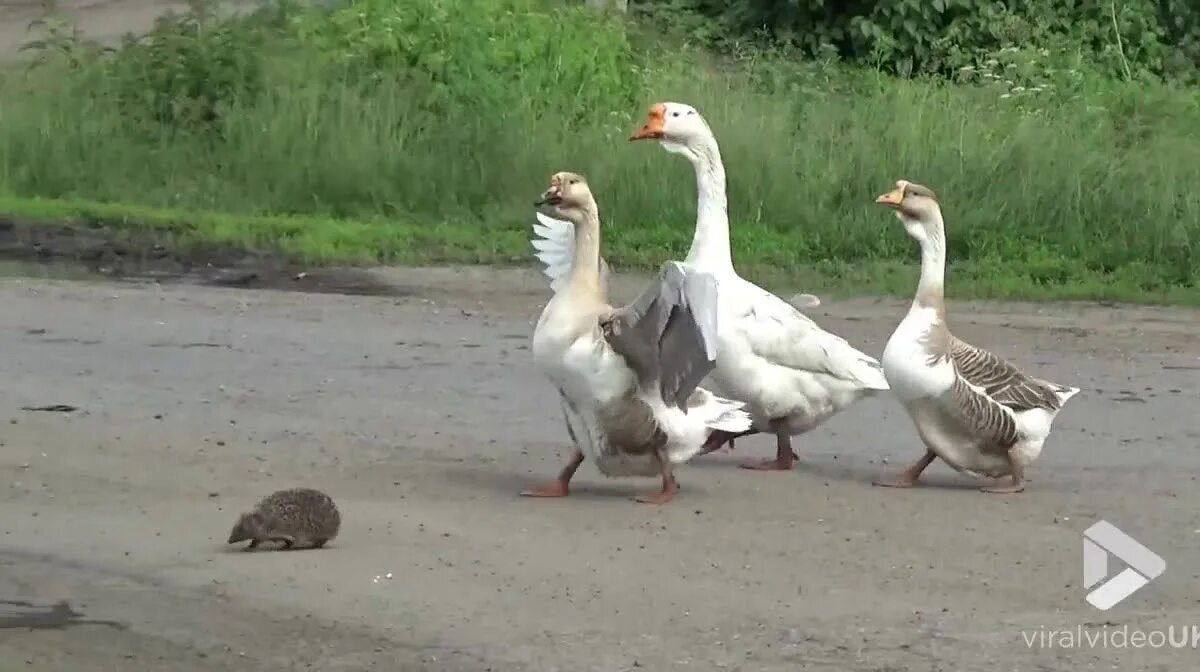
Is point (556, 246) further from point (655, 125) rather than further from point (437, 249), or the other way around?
point (437, 249)

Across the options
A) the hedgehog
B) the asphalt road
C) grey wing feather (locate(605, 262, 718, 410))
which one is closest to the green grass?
the asphalt road

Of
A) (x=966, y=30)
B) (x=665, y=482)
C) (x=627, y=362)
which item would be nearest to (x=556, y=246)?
(x=627, y=362)

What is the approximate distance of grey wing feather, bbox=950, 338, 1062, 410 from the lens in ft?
28.9

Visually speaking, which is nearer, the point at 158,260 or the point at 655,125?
the point at 655,125

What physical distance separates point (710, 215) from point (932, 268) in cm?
111

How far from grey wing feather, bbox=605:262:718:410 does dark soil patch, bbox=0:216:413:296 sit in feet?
21.3

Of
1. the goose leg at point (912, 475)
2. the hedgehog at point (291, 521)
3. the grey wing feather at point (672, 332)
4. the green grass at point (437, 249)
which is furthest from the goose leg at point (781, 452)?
the green grass at point (437, 249)

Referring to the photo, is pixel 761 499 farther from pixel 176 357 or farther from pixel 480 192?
pixel 480 192

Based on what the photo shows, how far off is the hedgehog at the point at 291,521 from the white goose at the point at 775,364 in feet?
7.46

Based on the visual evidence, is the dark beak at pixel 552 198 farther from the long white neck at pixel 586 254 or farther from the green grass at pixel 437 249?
the green grass at pixel 437 249

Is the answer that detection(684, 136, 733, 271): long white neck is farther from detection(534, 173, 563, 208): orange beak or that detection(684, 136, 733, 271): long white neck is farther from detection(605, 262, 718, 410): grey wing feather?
detection(605, 262, 718, 410): grey wing feather

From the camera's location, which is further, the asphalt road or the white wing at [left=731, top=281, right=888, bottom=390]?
the white wing at [left=731, top=281, right=888, bottom=390]

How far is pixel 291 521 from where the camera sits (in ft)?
24.3

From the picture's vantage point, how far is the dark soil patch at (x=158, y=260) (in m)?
14.9
